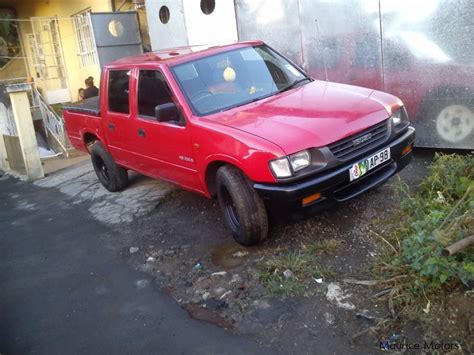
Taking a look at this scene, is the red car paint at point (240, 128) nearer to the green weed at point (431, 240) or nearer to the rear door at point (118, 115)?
the rear door at point (118, 115)

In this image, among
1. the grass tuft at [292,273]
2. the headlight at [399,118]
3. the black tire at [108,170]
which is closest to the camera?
the grass tuft at [292,273]

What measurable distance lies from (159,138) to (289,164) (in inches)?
68.8

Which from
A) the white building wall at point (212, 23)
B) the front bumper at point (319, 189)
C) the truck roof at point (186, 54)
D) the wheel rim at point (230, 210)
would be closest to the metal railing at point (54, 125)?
the white building wall at point (212, 23)

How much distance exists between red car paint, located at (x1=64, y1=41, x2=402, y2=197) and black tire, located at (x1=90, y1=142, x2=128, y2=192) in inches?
32.6

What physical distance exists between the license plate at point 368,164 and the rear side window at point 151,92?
1900 mm

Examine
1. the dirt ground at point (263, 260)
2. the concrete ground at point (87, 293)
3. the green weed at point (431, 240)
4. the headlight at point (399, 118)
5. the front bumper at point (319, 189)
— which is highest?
the headlight at point (399, 118)

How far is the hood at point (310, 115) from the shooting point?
141 inches

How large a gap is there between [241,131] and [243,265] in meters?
1.15

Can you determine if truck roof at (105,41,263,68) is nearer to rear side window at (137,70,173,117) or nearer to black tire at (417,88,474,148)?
rear side window at (137,70,173,117)

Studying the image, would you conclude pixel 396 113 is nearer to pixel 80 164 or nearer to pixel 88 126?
pixel 88 126

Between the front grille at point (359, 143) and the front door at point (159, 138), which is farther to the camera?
the front door at point (159, 138)

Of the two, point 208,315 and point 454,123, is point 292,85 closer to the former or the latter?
point 454,123

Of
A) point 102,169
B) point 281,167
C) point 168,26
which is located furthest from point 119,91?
point 168,26

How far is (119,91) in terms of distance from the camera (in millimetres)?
5445
